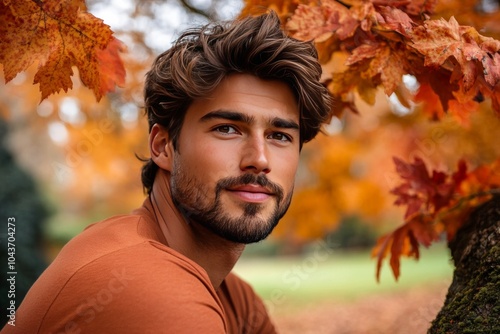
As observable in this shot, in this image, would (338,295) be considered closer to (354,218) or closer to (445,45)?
(354,218)

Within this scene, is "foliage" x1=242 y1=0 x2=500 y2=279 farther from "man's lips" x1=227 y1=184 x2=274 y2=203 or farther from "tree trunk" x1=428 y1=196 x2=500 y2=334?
"man's lips" x1=227 y1=184 x2=274 y2=203

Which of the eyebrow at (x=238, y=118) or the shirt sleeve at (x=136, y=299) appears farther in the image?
the eyebrow at (x=238, y=118)

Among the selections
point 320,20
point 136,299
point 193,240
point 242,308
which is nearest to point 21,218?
point 242,308

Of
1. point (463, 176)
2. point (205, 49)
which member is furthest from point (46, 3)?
point (463, 176)

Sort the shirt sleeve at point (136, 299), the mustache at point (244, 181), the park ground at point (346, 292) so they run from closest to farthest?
1. the shirt sleeve at point (136, 299)
2. the mustache at point (244, 181)
3. the park ground at point (346, 292)

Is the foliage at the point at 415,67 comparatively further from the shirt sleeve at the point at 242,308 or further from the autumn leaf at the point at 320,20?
the shirt sleeve at the point at 242,308

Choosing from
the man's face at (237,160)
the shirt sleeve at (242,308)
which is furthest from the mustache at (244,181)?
the shirt sleeve at (242,308)

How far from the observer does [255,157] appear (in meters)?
2.15

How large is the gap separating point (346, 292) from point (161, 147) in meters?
10.8

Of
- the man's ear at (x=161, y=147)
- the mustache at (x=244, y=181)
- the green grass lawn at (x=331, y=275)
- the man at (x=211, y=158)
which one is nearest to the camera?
the man at (x=211, y=158)

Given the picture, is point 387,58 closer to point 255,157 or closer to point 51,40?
point 255,157

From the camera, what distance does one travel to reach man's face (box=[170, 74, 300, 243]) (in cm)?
216

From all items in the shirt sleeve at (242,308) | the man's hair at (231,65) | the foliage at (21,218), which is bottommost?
the shirt sleeve at (242,308)

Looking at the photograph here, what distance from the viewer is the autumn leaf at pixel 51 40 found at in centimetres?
189
